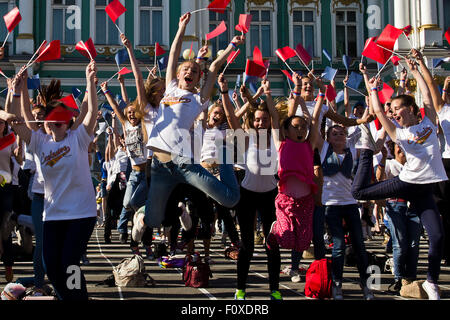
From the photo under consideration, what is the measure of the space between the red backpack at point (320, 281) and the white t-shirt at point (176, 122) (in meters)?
1.79

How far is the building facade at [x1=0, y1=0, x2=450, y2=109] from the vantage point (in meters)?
28.3

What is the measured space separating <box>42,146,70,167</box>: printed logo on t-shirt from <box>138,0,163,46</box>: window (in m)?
24.6

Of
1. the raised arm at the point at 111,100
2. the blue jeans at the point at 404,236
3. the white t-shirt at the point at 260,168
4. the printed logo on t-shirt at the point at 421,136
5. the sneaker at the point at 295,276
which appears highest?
the raised arm at the point at 111,100

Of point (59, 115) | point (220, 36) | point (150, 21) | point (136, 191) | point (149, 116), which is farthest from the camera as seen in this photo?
point (220, 36)

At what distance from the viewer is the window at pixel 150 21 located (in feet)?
97.0

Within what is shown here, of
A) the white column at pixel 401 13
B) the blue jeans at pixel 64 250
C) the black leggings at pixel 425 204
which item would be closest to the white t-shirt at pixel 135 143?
the black leggings at pixel 425 204

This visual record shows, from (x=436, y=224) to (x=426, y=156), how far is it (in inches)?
25.1

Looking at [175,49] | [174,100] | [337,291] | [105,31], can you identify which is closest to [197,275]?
[337,291]

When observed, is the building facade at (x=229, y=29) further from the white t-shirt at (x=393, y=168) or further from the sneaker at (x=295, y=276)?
the sneaker at (x=295, y=276)

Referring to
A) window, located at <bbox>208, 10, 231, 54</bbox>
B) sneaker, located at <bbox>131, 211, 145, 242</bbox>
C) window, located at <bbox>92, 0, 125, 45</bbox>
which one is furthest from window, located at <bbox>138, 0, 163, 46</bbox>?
sneaker, located at <bbox>131, 211, 145, 242</bbox>

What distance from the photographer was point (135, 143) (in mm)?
9430

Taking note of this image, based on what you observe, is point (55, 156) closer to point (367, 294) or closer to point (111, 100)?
point (111, 100)

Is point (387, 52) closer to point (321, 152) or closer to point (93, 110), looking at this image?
point (321, 152)

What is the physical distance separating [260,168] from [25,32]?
24.3 m
